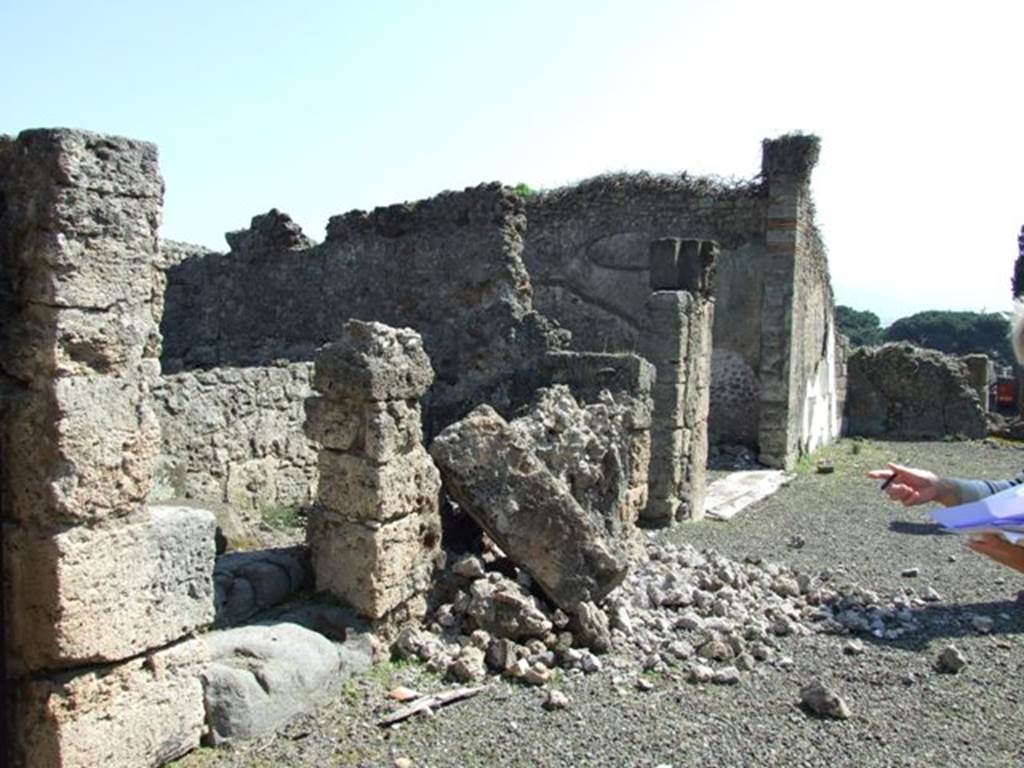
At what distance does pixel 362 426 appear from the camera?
5.64 meters

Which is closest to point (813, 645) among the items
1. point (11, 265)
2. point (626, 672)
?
point (626, 672)

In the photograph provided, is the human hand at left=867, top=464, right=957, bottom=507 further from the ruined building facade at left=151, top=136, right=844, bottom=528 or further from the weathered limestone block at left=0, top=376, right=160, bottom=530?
the ruined building facade at left=151, top=136, right=844, bottom=528

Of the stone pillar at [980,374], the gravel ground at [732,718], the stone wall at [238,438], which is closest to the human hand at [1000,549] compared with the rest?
the gravel ground at [732,718]

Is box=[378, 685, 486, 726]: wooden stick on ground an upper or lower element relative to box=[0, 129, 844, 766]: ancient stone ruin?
lower

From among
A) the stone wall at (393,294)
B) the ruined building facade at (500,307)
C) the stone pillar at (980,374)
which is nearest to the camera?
the ruined building facade at (500,307)

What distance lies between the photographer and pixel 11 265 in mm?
3779

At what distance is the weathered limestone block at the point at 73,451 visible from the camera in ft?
12.0

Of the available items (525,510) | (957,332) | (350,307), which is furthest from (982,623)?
(957,332)

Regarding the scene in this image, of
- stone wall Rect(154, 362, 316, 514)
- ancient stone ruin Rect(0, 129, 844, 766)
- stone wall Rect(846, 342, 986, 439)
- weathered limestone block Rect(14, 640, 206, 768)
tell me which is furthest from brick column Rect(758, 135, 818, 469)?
weathered limestone block Rect(14, 640, 206, 768)

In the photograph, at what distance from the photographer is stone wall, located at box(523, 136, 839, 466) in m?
15.7

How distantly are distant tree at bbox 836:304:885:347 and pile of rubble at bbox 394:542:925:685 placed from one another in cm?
4843

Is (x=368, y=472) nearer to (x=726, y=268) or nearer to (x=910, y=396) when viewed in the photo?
(x=726, y=268)

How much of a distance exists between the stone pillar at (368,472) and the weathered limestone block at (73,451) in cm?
181

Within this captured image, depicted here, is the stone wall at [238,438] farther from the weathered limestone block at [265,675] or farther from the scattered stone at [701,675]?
the scattered stone at [701,675]
